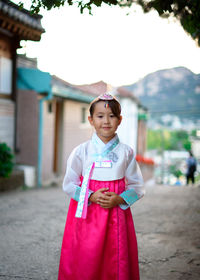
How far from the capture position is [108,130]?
88.7 inches

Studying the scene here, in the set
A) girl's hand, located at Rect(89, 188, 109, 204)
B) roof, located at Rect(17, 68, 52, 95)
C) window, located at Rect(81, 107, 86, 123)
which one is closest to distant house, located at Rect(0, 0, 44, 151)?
roof, located at Rect(17, 68, 52, 95)

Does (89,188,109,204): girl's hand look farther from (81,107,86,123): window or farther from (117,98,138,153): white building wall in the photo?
(117,98,138,153): white building wall

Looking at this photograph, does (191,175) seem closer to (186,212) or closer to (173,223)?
(186,212)

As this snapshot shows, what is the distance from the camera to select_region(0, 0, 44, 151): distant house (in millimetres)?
7082

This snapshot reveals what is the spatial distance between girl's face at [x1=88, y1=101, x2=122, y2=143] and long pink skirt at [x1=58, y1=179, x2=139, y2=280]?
13.5 inches

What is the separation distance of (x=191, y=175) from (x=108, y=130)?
9924 mm

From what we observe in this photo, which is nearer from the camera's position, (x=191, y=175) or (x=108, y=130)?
(x=108, y=130)

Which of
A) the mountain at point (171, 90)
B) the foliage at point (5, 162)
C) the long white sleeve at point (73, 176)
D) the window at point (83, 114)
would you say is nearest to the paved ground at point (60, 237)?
the foliage at point (5, 162)

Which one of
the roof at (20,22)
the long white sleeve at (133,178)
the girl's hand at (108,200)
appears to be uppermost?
the roof at (20,22)

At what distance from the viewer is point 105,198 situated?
2141 mm

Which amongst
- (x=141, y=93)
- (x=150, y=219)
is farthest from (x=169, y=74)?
(x=150, y=219)

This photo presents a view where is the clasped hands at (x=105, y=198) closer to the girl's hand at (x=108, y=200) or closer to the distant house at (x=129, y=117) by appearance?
the girl's hand at (x=108, y=200)

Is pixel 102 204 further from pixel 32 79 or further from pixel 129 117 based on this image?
pixel 129 117

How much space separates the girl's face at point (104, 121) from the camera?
225 centimetres
